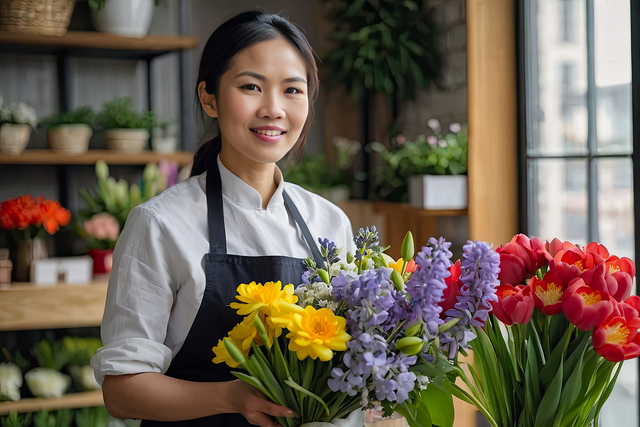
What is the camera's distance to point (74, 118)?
2604 mm

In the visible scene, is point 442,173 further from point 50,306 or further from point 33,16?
point 33,16

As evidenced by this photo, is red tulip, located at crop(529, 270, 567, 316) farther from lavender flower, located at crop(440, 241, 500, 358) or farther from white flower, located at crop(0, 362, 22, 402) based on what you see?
white flower, located at crop(0, 362, 22, 402)

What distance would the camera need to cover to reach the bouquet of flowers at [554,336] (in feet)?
2.61

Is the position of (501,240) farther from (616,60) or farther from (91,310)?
(91,310)

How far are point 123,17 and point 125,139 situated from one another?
0.49 m

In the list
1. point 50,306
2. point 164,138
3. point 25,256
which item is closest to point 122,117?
point 164,138

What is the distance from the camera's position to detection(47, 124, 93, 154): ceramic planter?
2547 millimetres

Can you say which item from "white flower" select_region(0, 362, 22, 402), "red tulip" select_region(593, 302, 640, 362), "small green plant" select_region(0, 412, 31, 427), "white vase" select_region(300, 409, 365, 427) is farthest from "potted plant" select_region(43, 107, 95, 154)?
"red tulip" select_region(593, 302, 640, 362)

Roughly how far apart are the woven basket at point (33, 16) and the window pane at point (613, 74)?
1.94 metres

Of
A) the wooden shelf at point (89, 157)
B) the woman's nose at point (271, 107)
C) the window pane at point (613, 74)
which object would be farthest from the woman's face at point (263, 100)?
the wooden shelf at point (89, 157)

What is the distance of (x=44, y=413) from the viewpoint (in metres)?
2.46

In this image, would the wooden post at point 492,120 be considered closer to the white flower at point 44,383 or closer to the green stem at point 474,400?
the green stem at point 474,400

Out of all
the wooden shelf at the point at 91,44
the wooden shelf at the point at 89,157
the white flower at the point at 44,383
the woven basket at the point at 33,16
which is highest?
the woven basket at the point at 33,16

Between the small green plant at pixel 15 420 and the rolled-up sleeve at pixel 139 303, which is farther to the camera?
the small green plant at pixel 15 420
